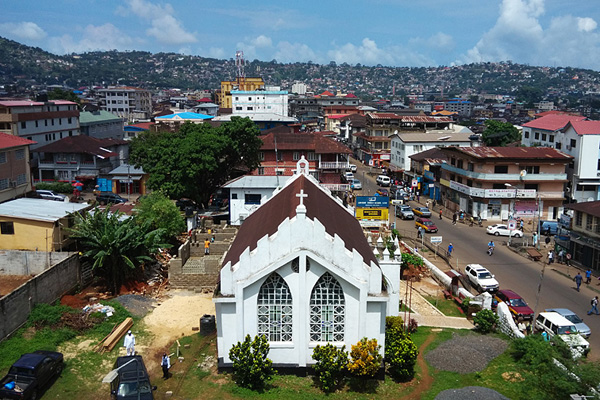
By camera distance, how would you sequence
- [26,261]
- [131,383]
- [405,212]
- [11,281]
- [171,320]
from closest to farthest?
[131,383], [171,320], [11,281], [26,261], [405,212]

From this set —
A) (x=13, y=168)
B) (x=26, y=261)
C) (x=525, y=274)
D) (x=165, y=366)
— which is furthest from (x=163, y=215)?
(x=525, y=274)

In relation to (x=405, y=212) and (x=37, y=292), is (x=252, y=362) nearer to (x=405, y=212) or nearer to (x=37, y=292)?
(x=37, y=292)

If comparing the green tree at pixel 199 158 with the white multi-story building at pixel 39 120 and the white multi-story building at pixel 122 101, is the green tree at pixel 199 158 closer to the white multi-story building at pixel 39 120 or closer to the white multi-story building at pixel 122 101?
the white multi-story building at pixel 39 120

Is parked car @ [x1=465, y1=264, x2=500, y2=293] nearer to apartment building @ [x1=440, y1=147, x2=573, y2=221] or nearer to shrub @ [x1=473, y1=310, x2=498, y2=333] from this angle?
shrub @ [x1=473, y1=310, x2=498, y2=333]

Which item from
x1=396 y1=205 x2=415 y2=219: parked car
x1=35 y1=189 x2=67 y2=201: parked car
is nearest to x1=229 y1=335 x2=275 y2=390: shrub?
x1=396 y1=205 x2=415 y2=219: parked car

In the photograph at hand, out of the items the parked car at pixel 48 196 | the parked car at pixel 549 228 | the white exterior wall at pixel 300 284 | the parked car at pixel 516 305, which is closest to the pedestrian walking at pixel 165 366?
the white exterior wall at pixel 300 284

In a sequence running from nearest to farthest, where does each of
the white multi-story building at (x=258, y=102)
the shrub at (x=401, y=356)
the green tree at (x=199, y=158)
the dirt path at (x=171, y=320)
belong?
the shrub at (x=401, y=356)
the dirt path at (x=171, y=320)
the green tree at (x=199, y=158)
the white multi-story building at (x=258, y=102)

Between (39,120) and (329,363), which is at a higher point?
(39,120)
